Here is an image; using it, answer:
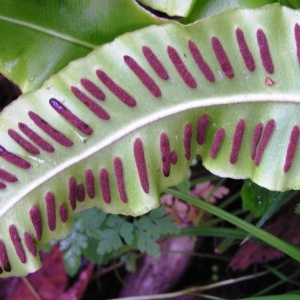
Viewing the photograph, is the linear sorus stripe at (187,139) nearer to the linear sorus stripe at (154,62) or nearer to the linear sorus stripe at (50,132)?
the linear sorus stripe at (154,62)

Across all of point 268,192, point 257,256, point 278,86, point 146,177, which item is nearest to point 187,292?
point 257,256

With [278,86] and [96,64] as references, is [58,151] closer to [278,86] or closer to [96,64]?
[96,64]

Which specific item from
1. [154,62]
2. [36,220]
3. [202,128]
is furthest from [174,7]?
[36,220]

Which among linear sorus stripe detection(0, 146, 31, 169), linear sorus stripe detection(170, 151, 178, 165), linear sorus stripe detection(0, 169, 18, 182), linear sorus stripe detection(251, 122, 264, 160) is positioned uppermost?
linear sorus stripe detection(0, 146, 31, 169)

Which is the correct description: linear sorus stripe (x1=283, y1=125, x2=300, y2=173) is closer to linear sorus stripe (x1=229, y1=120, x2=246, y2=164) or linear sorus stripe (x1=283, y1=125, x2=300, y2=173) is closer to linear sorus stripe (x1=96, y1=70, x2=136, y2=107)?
linear sorus stripe (x1=229, y1=120, x2=246, y2=164)

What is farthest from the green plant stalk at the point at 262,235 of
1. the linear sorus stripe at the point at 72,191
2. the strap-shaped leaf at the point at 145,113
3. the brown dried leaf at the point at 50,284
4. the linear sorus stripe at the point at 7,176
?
the brown dried leaf at the point at 50,284

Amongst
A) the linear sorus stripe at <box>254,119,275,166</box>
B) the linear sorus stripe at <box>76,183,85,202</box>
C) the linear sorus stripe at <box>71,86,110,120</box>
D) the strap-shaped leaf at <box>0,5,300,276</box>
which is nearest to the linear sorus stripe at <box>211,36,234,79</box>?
the strap-shaped leaf at <box>0,5,300,276</box>

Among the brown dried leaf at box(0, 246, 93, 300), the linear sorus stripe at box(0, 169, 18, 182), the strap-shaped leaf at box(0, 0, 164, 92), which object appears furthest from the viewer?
the brown dried leaf at box(0, 246, 93, 300)

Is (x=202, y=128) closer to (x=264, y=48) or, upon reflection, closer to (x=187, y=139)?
(x=187, y=139)
